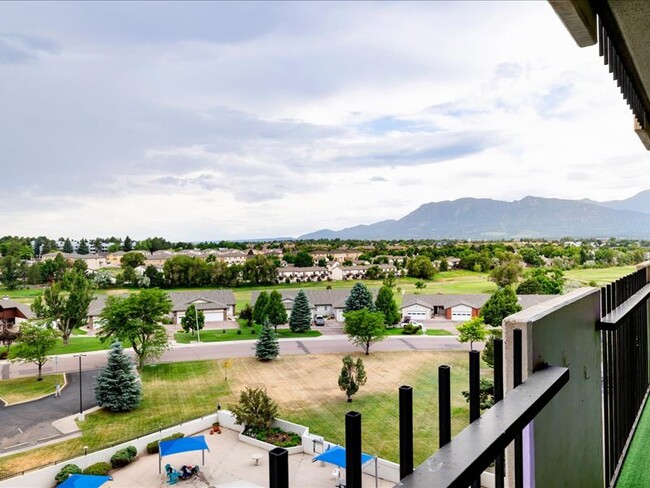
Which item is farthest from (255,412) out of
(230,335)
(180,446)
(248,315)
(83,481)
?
(248,315)

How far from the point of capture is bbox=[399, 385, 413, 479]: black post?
52 cm

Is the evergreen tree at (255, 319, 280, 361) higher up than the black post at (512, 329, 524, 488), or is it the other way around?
the black post at (512, 329, 524, 488)

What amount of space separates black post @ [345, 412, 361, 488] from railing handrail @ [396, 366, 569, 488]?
0.18ft

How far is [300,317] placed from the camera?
2812 centimetres

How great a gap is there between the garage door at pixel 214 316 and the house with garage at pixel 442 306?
13321mm

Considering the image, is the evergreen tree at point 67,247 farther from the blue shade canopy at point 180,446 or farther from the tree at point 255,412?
the blue shade canopy at point 180,446

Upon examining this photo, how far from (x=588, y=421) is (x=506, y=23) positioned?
19.9 feet

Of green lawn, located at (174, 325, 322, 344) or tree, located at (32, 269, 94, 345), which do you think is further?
tree, located at (32, 269, 94, 345)

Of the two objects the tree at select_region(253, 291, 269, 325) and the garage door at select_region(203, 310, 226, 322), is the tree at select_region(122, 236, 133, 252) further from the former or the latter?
the tree at select_region(253, 291, 269, 325)

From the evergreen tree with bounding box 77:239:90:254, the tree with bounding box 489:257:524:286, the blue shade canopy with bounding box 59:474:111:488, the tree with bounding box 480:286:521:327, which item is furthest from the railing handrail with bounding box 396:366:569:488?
the evergreen tree with bounding box 77:239:90:254

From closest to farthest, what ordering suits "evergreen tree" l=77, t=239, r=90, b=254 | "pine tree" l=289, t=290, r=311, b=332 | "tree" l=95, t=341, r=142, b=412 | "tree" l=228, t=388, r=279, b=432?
"tree" l=228, t=388, r=279, b=432 → "tree" l=95, t=341, r=142, b=412 → "pine tree" l=289, t=290, r=311, b=332 → "evergreen tree" l=77, t=239, r=90, b=254

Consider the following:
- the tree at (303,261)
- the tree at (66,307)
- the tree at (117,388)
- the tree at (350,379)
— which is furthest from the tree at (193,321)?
the tree at (303,261)

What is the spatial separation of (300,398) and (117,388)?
6.62 metres

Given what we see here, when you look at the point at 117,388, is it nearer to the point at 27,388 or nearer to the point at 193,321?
the point at 27,388
